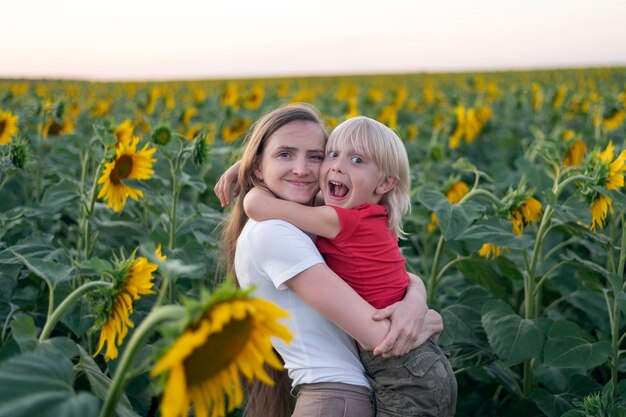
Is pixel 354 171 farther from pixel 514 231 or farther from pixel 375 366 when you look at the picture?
pixel 514 231

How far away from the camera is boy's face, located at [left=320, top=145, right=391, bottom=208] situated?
2.03 m

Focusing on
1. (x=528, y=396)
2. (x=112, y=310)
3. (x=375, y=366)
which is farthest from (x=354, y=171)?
(x=528, y=396)

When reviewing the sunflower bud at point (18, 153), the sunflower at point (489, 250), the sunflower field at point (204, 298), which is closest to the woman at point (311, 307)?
the sunflower field at point (204, 298)

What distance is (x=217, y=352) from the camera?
1081 millimetres

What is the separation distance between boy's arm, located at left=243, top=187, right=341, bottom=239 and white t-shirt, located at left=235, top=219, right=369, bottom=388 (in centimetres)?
3

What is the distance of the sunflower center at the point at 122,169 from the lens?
248 cm

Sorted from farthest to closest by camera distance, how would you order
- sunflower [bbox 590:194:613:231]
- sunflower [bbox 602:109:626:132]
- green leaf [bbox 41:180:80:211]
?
sunflower [bbox 602:109:626:132]
green leaf [bbox 41:180:80:211]
sunflower [bbox 590:194:613:231]

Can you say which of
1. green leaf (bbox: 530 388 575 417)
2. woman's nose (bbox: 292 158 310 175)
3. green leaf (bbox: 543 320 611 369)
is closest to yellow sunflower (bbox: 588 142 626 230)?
green leaf (bbox: 543 320 611 369)

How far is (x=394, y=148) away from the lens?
2111mm

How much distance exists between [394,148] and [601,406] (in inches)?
34.9

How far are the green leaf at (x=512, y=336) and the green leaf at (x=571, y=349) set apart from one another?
39 millimetres

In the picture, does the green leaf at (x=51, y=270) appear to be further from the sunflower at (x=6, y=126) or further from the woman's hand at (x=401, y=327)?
the sunflower at (x=6, y=126)

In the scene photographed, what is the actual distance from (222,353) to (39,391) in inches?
→ 10.3

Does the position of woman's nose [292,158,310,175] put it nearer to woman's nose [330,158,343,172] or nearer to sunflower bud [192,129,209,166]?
woman's nose [330,158,343,172]
